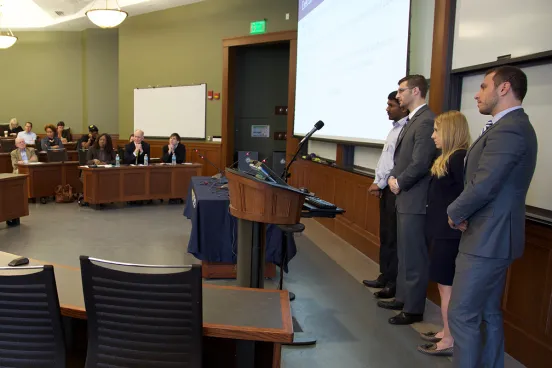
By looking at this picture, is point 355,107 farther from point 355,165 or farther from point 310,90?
point 310,90

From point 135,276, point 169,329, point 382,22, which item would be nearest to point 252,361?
point 169,329

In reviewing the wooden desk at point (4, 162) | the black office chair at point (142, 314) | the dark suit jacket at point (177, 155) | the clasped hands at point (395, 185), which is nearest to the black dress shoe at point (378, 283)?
the clasped hands at point (395, 185)

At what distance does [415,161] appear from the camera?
304 centimetres

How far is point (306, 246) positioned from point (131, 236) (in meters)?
2.11

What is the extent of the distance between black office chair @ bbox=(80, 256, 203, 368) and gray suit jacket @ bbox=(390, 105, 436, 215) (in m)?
1.93

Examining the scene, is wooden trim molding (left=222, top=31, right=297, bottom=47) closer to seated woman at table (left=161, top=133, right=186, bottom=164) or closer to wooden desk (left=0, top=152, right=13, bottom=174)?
seated woman at table (left=161, top=133, right=186, bottom=164)

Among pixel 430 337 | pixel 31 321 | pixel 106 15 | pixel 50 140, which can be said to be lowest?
pixel 430 337

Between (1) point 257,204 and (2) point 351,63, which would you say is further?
(2) point 351,63

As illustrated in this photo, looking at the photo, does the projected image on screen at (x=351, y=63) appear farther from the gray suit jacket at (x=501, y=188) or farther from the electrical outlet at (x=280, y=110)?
the electrical outlet at (x=280, y=110)

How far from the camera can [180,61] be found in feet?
34.6

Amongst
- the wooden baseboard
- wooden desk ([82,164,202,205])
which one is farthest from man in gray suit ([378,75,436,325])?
wooden desk ([82,164,202,205])

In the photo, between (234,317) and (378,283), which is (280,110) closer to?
(378,283)

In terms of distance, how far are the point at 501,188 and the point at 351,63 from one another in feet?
11.0

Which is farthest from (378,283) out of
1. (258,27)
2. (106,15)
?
(106,15)
